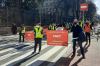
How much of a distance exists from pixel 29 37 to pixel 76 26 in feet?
38.1

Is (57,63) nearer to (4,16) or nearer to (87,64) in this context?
(87,64)

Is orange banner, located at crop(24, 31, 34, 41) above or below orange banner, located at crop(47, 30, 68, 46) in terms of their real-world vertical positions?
below

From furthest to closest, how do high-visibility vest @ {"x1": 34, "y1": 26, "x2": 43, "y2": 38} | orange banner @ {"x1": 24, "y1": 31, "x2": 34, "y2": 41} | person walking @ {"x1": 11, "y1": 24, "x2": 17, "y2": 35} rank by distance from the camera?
person walking @ {"x1": 11, "y1": 24, "x2": 17, "y2": 35} < orange banner @ {"x1": 24, "y1": 31, "x2": 34, "y2": 41} < high-visibility vest @ {"x1": 34, "y1": 26, "x2": 43, "y2": 38}

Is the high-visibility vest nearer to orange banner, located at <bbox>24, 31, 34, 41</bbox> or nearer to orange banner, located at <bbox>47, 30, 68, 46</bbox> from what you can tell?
orange banner, located at <bbox>47, 30, 68, 46</bbox>

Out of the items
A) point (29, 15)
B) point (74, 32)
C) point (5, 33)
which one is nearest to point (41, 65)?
point (74, 32)

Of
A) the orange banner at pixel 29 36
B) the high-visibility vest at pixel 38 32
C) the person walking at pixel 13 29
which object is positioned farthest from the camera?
the person walking at pixel 13 29

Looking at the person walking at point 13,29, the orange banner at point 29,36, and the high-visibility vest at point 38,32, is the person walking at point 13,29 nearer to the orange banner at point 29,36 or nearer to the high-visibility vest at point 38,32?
the orange banner at point 29,36

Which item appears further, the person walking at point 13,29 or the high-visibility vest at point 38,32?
the person walking at point 13,29

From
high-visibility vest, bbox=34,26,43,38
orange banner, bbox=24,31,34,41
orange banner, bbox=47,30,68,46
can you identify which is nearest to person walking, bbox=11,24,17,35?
orange banner, bbox=24,31,34,41

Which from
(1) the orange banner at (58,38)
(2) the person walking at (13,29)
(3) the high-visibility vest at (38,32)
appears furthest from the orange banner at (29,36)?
(2) the person walking at (13,29)

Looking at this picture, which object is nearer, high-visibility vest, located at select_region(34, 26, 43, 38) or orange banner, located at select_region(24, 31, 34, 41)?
high-visibility vest, located at select_region(34, 26, 43, 38)

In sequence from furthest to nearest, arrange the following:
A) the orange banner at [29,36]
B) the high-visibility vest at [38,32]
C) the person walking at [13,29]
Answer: the person walking at [13,29]
the orange banner at [29,36]
the high-visibility vest at [38,32]

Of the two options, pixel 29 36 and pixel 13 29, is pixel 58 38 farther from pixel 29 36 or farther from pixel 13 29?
pixel 13 29

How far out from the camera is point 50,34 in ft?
53.0
